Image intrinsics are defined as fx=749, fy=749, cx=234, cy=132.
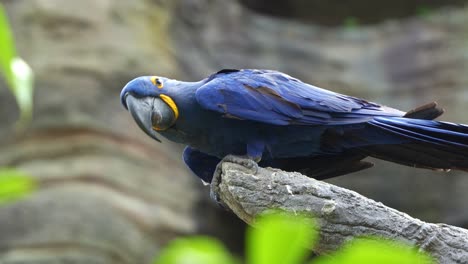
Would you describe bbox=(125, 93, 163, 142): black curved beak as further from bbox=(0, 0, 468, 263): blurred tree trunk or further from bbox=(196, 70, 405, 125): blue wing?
bbox=(0, 0, 468, 263): blurred tree trunk

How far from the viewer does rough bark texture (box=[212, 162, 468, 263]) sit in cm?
149

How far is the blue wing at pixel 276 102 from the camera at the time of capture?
67.8 inches

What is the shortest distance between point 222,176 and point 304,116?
0.29 m

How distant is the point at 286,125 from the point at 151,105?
32cm

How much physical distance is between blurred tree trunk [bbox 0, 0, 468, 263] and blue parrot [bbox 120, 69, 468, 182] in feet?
7.51

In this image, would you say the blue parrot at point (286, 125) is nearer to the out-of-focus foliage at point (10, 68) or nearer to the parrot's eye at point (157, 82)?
the parrot's eye at point (157, 82)

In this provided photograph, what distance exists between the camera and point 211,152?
1733 mm

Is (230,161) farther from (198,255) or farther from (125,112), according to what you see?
(125,112)

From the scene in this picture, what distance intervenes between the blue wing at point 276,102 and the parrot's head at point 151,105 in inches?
3.0

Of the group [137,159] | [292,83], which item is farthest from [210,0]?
[292,83]

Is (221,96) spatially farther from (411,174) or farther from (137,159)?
(411,174)

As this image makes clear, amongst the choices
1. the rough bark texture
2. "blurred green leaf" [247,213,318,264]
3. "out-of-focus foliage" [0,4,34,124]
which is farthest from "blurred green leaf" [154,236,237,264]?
the rough bark texture

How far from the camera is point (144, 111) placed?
1.70 metres

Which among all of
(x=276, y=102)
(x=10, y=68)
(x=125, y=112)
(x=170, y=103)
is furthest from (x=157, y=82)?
(x=125, y=112)
